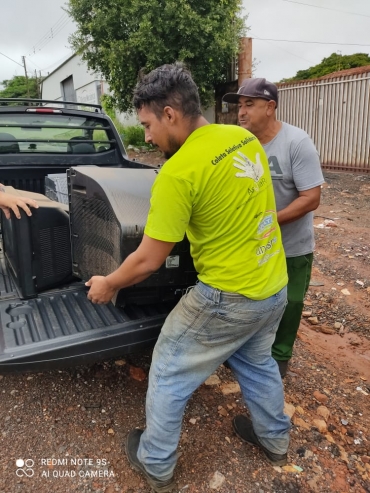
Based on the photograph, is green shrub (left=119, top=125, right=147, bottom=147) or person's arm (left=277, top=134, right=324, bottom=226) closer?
person's arm (left=277, top=134, right=324, bottom=226)

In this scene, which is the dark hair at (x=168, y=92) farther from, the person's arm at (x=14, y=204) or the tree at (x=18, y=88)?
the tree at (x=18, y=88)

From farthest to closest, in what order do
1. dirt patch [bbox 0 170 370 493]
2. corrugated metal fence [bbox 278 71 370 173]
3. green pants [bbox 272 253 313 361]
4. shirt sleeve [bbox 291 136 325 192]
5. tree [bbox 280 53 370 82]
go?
1. tree [bbox 280 53 370 82]
2. corrugated metal fence [bbox 278 71 370 173]
3. green pants [bbox 272 253 313 361]
4. shirt sleeve [bbox 291 136 325 192]
5. dirt patch [bbox 0 170 370 493]

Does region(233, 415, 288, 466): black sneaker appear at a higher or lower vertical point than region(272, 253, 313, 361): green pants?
lower

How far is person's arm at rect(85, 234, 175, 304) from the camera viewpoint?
1.77 m

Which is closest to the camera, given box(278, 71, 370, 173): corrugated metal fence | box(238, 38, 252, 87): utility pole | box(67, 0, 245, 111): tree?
box(278, 71, 370, 173): corrugated metal fence

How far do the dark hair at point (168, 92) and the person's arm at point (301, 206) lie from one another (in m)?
1.03

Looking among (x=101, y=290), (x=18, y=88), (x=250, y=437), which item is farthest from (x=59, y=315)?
(x=18, y=88)

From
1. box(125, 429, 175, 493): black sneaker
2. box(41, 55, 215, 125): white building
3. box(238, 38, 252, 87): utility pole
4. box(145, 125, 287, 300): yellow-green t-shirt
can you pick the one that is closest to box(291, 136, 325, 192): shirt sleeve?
box(145, 125, 287, 300): yellow-green t-shirt

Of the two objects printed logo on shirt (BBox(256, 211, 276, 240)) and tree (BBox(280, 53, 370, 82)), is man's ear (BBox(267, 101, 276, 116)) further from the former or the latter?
tree (BBox(280, 53, 370, 82))

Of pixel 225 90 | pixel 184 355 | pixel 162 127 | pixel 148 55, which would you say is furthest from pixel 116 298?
pixel 225 90

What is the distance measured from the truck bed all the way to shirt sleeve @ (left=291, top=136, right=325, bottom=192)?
3.61 feet

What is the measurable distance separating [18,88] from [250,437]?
2282 inches

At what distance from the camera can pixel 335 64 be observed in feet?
73.1

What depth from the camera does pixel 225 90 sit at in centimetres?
1355
